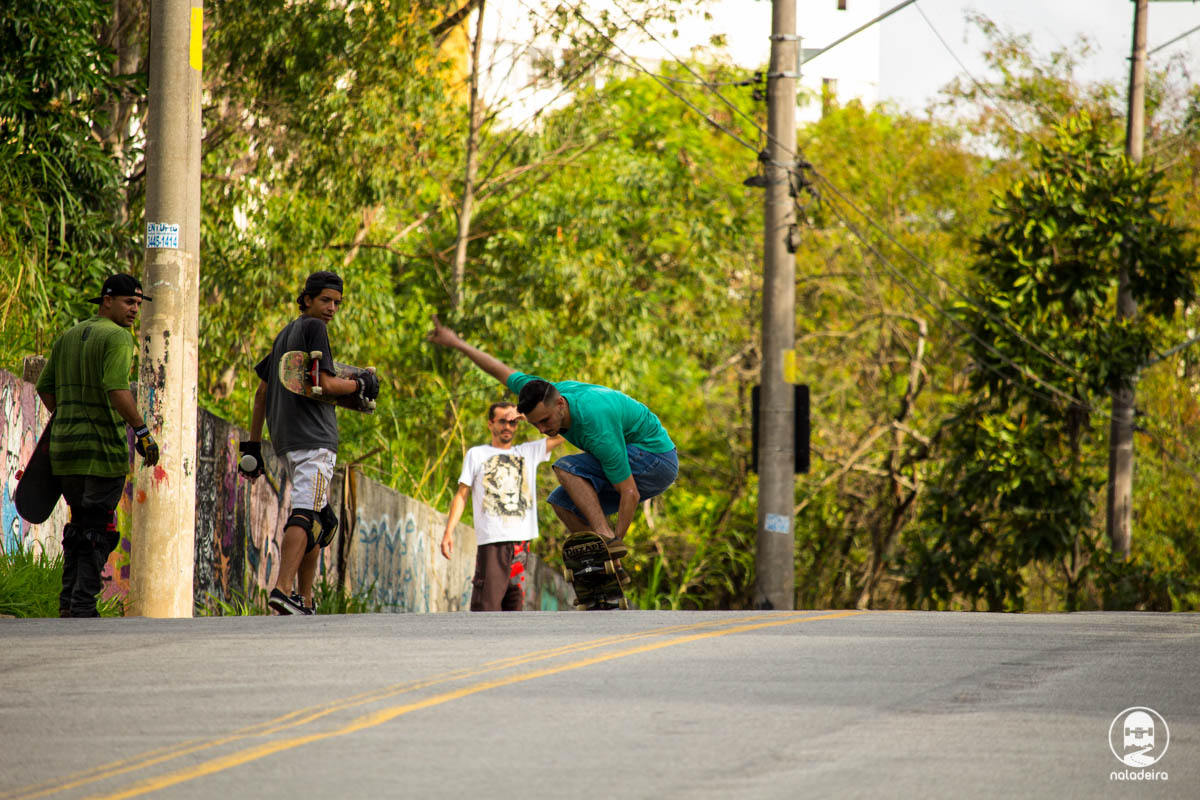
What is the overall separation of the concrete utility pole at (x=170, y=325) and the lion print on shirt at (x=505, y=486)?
7.89 ft

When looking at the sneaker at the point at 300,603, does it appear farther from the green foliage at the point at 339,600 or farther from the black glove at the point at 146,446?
the green foliage at the point at 339,600

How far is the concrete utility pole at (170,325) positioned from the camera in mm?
9742

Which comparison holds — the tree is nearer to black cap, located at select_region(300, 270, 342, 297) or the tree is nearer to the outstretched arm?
the outstretched arm

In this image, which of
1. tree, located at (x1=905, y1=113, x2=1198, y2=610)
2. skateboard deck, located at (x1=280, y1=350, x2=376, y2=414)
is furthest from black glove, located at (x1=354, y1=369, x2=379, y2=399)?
tree, located at (x1=905, y1=113, x2=1198, y2=610)

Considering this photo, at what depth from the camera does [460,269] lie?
23484mm

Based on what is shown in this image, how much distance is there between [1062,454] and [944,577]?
2407mm

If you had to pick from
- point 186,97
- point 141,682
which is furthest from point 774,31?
point 141,682

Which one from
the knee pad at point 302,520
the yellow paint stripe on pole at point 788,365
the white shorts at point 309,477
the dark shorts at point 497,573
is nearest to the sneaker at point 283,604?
the knee pad at point 302,520

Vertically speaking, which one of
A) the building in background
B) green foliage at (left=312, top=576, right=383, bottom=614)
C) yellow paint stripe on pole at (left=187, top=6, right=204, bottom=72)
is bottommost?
green foliage at (left=312, top=576, right=383, bottom=614)

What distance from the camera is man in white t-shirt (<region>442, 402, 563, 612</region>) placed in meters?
11.7

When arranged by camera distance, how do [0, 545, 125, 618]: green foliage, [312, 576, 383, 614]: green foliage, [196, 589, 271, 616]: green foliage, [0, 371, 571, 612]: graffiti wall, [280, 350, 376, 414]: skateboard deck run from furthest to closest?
[312, 576, 383, 614]: green foliage < [196, 589, 271, 616]: green foliage < [0, 371, 571, 612]: graffiti wall < [0, 545, 125, 618]: green foliage < [280, 350, 376, 414]: skateboard deck

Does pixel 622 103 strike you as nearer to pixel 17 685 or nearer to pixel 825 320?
pixel 825 320

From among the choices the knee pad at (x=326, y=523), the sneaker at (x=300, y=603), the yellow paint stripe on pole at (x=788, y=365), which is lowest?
the sneaker at (x=300, y=603)

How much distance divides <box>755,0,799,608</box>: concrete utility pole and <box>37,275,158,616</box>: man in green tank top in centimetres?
900
